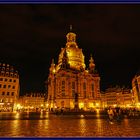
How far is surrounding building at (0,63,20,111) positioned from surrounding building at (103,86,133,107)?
78.1 m

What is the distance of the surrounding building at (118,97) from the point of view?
130500 mm

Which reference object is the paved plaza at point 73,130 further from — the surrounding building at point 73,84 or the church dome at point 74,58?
the church dome at point 74,58

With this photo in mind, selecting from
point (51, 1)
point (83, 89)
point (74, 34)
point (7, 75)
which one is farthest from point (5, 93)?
point (51, 1)

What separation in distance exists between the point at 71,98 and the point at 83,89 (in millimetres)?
10055

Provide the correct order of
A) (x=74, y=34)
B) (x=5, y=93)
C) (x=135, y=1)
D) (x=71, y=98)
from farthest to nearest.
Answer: (x=74, y=34) < (x=71, y=98) < (x=5, y=93) < (x=135, y=1)

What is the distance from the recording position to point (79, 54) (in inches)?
3893

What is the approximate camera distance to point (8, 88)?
234 ft

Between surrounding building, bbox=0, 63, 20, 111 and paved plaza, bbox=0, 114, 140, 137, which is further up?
surrounding building, bbox=0, 63, 20, 111

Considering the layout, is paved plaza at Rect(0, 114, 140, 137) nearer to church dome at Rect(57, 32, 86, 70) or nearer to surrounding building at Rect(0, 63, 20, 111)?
surrounding building at Rect(0, 63, 20, 111)

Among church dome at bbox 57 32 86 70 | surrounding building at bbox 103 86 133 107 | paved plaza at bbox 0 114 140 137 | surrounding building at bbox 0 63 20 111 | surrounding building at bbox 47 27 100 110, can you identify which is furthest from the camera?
surrounding building at bbox 103 86 133 107

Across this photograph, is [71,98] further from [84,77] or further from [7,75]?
[7,75]

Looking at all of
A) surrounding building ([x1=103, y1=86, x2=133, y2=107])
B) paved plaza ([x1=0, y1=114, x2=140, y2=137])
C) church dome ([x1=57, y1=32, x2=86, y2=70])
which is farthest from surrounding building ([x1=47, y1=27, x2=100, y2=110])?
paved plaza ([x1=0, y1=114, x2=140, y2=137])

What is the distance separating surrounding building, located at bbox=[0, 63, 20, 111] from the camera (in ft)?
223

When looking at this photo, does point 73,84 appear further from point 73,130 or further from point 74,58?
point 73,130
